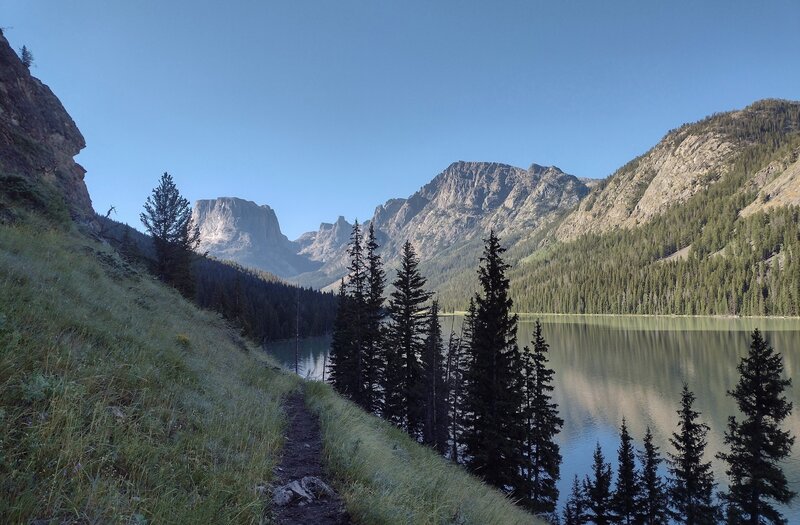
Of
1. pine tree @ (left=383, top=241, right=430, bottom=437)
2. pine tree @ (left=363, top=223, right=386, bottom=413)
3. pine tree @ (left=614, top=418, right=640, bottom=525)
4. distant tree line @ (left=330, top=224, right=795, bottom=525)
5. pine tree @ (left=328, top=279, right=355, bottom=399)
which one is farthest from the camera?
pine tree @ (left=328, top=279, right=355, bottom=399)

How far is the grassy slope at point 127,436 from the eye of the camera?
3.30 meters

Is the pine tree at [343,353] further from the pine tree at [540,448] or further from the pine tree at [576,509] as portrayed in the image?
the pine tree at [576,509]

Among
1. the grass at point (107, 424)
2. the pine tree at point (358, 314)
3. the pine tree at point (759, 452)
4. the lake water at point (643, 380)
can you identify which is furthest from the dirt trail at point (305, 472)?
the pine tree at point (759, 452)

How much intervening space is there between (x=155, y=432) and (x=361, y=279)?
30446 millimetres

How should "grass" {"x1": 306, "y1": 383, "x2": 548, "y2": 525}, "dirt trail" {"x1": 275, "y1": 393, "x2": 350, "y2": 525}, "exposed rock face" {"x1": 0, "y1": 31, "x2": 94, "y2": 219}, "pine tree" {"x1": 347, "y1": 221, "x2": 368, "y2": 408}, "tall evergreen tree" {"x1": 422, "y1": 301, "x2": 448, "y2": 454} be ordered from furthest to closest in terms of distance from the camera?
"pine tree" {"x1": 347, "y1": 221, "x2": 368, "y2": 408}, "tall evergreen tree" {"x1": 422, "y1": 301, "x2": 448, "y2": 454}, "exposed rock face" {"x1": 0, "y1": 31, "x2": 94, "y2": 219}, "grass" {"x1": 306, "y1": 383, "x2": 548, "y2": 525}, "dirt trail" {"x1": 275, "y1": 393, "x2": 350, "y2": 525}

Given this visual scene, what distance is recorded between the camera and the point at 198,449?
4.98 metres

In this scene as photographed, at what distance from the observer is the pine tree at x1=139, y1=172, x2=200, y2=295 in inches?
1644

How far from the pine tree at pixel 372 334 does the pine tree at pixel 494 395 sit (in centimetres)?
1091

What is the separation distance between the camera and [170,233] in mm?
42969

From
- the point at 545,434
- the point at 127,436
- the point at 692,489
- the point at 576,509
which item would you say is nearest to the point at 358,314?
the point at 545,434

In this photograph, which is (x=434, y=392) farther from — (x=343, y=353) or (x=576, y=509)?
(x=576, y=509)

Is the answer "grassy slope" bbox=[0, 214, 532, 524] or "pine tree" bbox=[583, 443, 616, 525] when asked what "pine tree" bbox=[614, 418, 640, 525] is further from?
"grassy slope" bbox=[0, 214, 532, 524]

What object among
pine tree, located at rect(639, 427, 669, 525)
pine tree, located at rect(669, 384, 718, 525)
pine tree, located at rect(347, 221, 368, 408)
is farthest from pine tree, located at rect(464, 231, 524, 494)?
pine tree, located at rect(347, 221, 368, 408)

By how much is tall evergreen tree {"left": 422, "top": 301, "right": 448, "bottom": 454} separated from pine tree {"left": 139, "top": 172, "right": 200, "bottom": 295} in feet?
89.8
